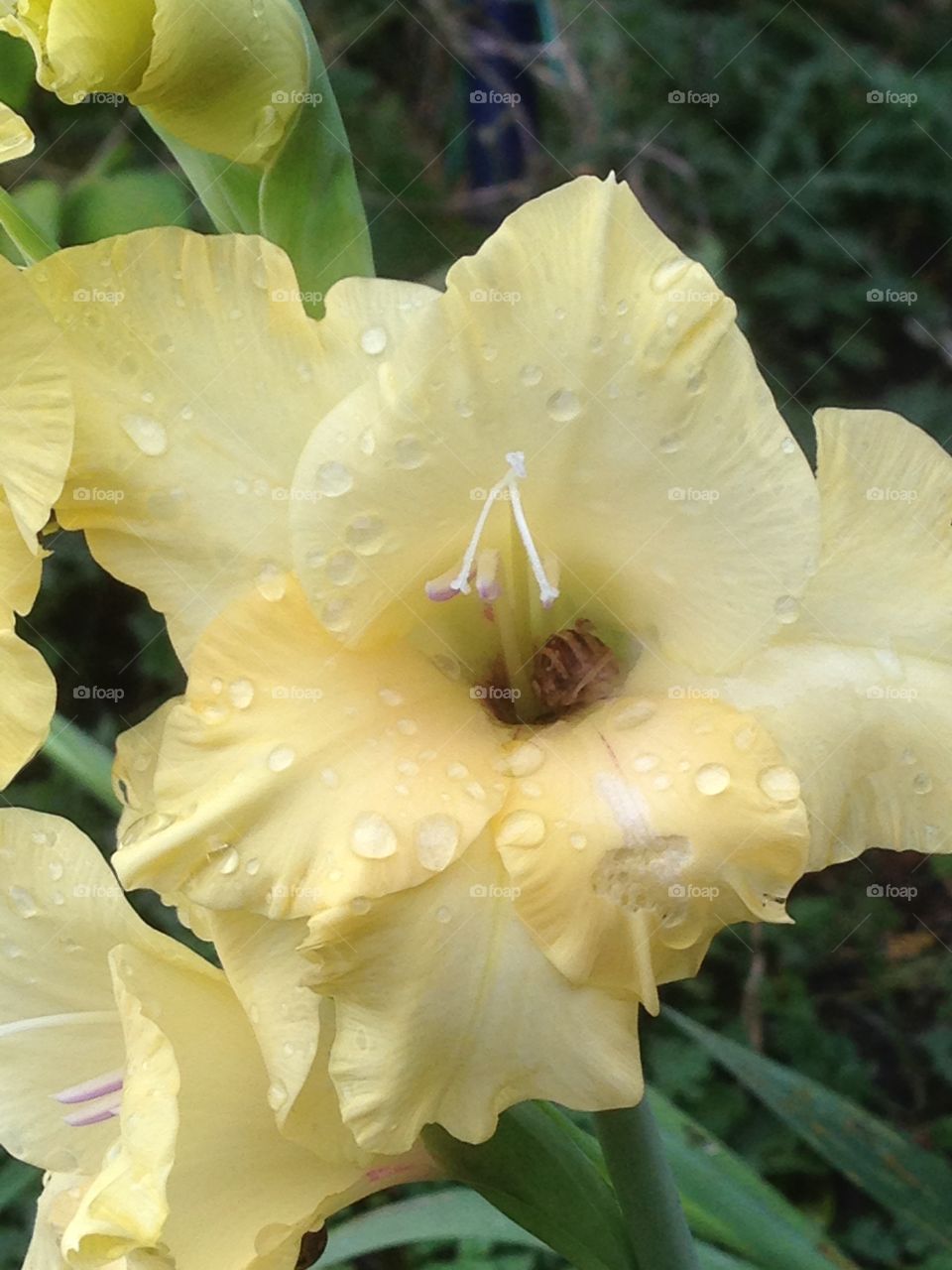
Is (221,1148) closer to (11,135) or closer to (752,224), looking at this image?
(11,135)

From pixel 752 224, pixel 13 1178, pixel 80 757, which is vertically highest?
pixel 80 757

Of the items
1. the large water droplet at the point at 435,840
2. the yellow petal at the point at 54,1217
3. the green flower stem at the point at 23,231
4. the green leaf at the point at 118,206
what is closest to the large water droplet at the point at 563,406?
the large water droplet at the point at 435,840

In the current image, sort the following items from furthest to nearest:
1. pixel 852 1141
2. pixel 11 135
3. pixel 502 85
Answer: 1. pixel 502 85
2. pixel 852 1141
3. pixel 11 135

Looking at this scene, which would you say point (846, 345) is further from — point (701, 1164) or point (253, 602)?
point (253, 602)

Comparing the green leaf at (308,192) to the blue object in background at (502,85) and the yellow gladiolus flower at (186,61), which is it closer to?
the yellow gladiolus flower at (186,61)

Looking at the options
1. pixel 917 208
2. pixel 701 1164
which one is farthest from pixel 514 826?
pixel 917 208

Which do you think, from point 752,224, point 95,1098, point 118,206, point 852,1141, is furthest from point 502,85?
point 95,1098
